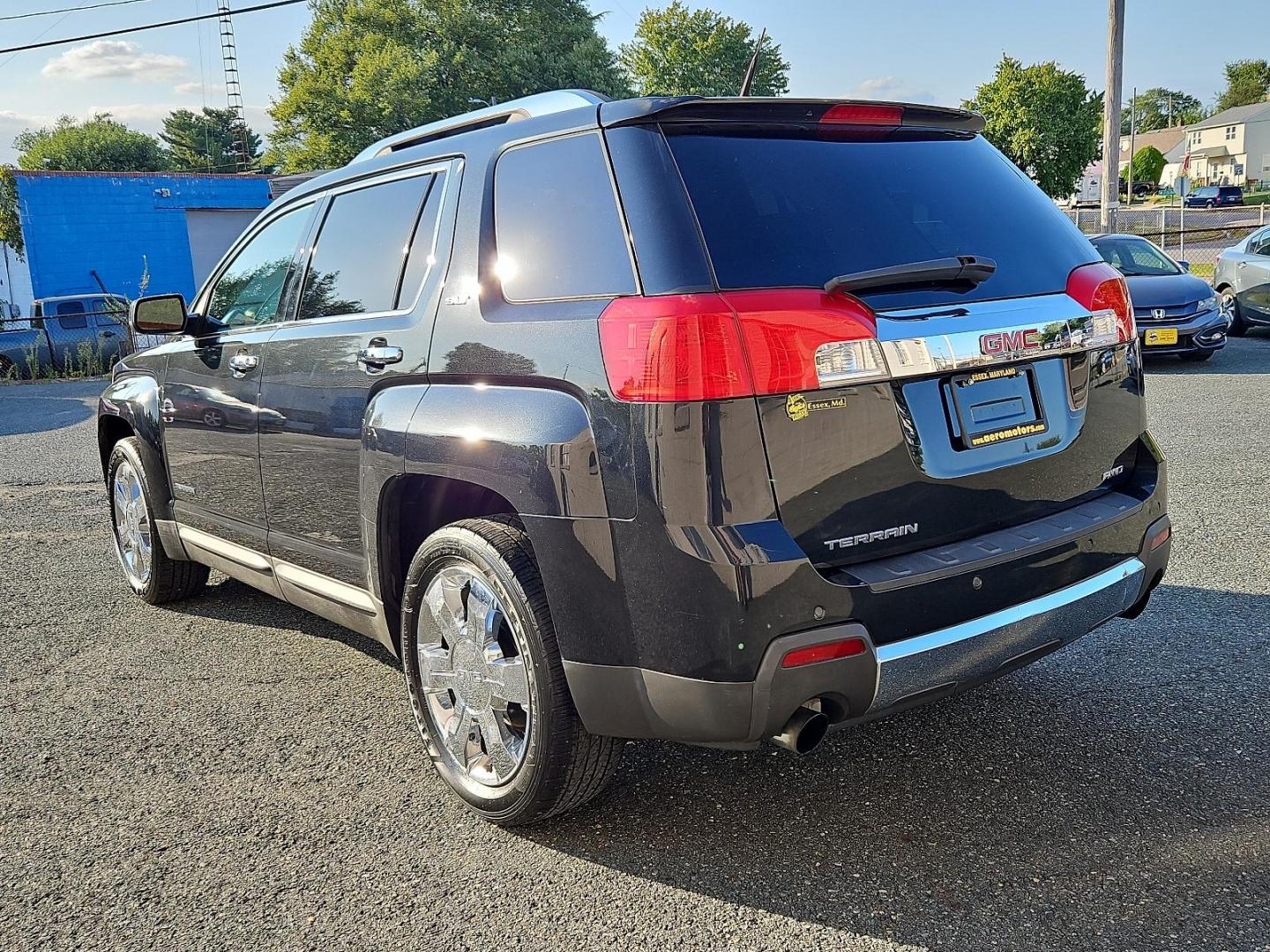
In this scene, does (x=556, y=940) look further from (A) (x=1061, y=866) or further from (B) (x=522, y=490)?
(A) (x=1061, y=866)

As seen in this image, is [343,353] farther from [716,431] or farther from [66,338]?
[66,338]

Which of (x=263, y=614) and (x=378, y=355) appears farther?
(x=263, y=614)

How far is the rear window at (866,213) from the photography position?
2586mm

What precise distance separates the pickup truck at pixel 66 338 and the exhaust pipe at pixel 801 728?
1951 cm

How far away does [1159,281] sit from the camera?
41.3 ft

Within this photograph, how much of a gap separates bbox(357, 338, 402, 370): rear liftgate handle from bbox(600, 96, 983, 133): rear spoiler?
0.97 metres

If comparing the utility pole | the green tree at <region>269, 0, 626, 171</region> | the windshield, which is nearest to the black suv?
the windshield

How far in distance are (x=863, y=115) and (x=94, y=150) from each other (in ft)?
294

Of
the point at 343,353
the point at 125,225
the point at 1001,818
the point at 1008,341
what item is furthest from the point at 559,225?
the point at 125,225

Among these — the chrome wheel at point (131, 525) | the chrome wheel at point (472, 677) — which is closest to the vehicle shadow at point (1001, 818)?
the chrome wheel at point (472, 677)

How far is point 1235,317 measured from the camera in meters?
15.3

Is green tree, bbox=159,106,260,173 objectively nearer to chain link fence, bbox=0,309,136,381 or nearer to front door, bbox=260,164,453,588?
chain link fence, bbox=0,309,136,381

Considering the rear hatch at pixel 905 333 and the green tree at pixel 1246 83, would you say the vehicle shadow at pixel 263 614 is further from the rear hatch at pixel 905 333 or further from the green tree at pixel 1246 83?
the green tree at pixel 1246 83

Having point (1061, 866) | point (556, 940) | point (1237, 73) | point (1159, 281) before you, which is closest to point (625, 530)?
point (556, 940)
